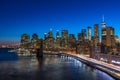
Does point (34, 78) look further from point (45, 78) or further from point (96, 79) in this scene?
point (96, 79)

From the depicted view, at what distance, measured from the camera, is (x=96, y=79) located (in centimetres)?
4378

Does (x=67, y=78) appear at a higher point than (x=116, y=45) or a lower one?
lower

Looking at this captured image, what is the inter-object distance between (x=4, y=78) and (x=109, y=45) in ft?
230

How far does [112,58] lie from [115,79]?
68.1ft

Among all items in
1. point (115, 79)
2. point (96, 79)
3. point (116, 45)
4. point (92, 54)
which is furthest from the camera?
point (116, 45)

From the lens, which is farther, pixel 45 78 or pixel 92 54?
pixel 92 54

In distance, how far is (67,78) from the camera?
155 feet

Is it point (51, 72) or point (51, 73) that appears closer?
point (51, 73)

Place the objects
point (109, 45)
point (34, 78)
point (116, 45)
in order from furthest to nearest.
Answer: point (116, 45), point (109, 45), point (34, 78)

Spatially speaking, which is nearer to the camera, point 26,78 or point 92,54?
point 26,78

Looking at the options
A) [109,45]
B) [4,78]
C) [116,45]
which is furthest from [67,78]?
[116,45]

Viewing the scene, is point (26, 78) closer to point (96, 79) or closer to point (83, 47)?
point (96, 79)

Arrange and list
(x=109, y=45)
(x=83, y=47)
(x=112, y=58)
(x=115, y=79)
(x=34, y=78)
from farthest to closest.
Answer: (x=83, y=47) → (x=109, y=45) → (x=112, y=58) → (x=34, y=78) → (x=115, y=79)

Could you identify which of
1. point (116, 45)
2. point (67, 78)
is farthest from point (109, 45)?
point (67, 78)
